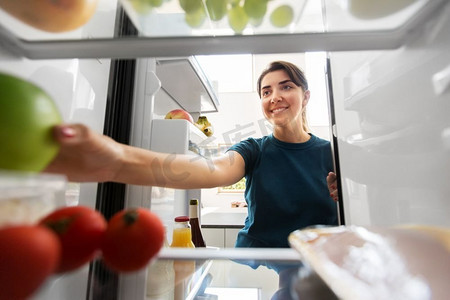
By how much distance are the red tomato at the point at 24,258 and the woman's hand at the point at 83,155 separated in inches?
2.7

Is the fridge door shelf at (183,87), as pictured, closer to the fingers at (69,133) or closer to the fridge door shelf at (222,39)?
the fridge door shelf at (222,39)

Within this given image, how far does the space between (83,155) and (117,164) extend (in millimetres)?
100

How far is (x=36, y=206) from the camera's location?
15 cm

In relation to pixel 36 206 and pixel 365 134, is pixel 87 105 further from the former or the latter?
pixel 365 134

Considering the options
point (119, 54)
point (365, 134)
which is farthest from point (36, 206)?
point (365, 134)

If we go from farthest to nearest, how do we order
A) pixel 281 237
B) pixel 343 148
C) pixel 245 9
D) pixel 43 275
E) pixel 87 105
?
pixel 281 237, pixel 343 148, pixel 87 105, pixel 245 9, pixel 43 275

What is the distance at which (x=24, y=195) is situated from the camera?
5.5 inches

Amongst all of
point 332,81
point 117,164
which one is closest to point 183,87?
point 332,81

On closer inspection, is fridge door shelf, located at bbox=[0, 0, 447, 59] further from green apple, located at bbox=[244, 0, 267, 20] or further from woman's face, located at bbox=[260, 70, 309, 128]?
woman's face, located at bbox=[260, 70, 309, 128]

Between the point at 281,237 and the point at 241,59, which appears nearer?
the point at 281,237

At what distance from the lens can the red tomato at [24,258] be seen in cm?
12

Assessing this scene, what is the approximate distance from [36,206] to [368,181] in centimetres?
58

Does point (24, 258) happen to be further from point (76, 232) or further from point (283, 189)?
point (283, 189)

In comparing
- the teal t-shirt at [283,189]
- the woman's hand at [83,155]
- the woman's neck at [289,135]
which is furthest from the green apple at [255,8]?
the woman's neck at [289,135]
